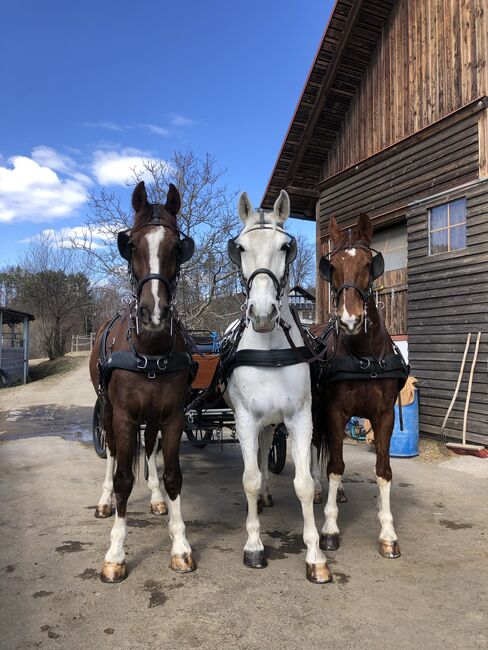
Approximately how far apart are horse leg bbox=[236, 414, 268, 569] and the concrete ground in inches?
4.6

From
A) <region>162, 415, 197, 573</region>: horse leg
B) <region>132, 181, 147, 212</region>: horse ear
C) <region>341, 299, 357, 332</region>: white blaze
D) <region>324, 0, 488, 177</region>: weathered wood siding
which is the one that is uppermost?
<region>324, 0, 488, 177</region>: weathered wood siding

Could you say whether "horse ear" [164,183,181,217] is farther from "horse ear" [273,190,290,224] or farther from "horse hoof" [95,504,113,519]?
"horse hoof" [95,504,113,519]

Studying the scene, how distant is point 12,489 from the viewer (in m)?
5.34

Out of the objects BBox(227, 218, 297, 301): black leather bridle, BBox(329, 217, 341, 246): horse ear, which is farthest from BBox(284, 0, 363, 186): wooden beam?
BBox(227, 218, 297, 301): black leather bridle

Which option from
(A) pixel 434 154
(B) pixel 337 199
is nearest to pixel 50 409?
(B) pixel 337 199

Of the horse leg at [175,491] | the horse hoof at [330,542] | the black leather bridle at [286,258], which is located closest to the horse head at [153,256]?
the black leather bridle at [286,258]

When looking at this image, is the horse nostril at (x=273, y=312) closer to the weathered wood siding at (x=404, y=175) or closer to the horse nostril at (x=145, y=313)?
the horse nostril at (x=145, y=313)

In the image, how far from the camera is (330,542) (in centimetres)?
368

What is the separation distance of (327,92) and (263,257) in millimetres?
9286

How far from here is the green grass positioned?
2486cm

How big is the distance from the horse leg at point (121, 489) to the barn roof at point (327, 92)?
984cm

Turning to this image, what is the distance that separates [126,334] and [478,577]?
2.97m

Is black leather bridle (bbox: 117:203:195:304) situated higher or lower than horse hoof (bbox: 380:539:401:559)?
higher

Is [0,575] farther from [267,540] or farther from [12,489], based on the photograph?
[12,489]
